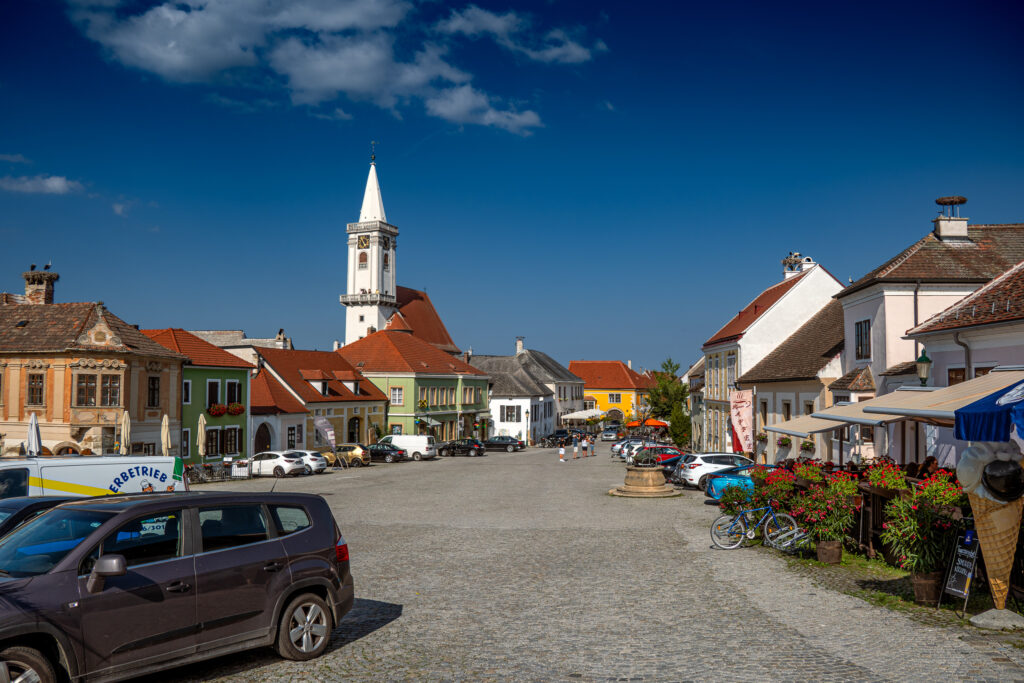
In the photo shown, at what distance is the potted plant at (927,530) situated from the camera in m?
10.2

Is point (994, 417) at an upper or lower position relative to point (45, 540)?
upper

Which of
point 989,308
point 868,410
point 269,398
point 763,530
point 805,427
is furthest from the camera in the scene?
point 269,398

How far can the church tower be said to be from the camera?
9425cm

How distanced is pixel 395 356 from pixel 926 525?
55928mm

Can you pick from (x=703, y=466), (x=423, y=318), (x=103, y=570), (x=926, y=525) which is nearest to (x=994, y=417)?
(x=926, y=525)

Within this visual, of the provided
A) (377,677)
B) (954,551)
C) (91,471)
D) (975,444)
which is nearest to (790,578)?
(954,551)

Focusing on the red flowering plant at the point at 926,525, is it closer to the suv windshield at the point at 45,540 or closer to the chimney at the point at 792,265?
the suv windshield at the point at 45,540

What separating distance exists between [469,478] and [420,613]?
24.2 meters

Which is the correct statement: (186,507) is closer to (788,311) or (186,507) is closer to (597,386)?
(788,311)

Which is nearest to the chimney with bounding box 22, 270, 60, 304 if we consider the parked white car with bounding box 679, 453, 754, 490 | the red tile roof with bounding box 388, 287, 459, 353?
the parked white car with bounding box 679, 453, 754, 490

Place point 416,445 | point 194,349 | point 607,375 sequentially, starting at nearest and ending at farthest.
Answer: point 194,349 < point 416,445 < point 607,375

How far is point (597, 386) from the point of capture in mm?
120438

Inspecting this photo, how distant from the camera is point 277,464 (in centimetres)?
3941

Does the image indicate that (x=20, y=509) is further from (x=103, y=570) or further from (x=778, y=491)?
(x=778, y=491)
